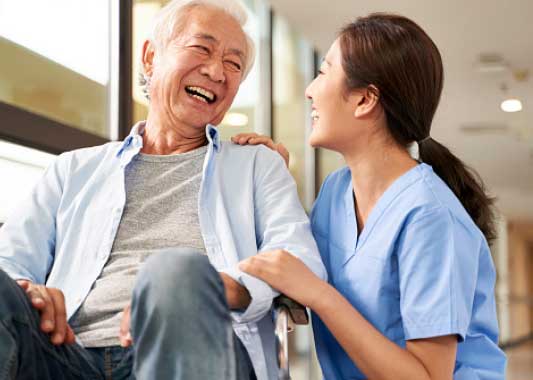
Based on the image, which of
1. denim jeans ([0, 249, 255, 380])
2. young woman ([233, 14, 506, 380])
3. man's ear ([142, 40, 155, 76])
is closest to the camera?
denim jeans ([0, 249, 255, 380])

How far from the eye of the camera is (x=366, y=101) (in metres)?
1.59

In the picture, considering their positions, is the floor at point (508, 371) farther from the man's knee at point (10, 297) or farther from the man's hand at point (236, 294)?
the man's knee at point (10, 297)

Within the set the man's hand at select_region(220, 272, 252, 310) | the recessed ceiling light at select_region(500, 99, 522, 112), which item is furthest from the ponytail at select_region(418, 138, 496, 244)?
the recessed ceiling light at select_region(500, 99, 522, 112)

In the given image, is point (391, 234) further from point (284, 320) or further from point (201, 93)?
point (201, 93)

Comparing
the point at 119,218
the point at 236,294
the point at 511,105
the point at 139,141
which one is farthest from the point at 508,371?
the point at 236,294

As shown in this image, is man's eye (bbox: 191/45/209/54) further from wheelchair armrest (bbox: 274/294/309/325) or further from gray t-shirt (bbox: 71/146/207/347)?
wheelchair armrest (bbox: 274/294/309/325)

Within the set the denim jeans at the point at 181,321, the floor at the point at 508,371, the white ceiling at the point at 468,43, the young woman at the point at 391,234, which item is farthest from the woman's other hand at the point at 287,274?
the floor at the point at 508,371

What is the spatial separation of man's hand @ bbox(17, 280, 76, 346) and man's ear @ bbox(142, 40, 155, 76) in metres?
0.80

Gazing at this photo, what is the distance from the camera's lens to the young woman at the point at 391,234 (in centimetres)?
135

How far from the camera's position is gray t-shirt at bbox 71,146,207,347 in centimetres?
139

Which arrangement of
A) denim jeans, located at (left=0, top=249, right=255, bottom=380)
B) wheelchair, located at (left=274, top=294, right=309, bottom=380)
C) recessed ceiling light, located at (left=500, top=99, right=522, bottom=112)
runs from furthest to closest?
recessed ceiling light, located at (left=500, top=99, right=522, bottom=112) < wheelchair, located at (left=274, top=294, right=309, bottom=380) < denim jeans, located at (left=0, top=249, right=255, bottom=380)

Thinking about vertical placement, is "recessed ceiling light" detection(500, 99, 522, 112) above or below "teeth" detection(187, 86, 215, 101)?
above

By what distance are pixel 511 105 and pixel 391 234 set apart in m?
5.84

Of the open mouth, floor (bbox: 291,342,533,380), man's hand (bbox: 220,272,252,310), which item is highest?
the open mouth
